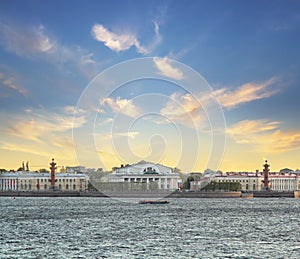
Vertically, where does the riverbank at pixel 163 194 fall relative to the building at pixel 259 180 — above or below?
below

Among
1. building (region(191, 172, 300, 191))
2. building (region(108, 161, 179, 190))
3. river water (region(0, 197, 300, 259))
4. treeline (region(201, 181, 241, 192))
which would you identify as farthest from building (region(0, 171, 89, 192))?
river water (region(0, 197, 300, 259))

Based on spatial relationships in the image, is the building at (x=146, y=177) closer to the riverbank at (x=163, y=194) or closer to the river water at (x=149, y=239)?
the riverbank at (x=163, y=194)

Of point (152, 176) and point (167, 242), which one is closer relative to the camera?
point (167, 242)

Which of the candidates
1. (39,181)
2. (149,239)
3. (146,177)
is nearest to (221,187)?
(146,177)

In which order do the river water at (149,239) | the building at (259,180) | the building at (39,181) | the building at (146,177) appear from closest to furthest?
1. the river water at (149,239)
2. the building at (146,177)
3. the building at (39,181)
4. the building at (259,180)

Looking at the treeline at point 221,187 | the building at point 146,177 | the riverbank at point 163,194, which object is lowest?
the riverbank at point 163,194

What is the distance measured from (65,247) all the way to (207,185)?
98.9 meters

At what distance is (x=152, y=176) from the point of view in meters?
135

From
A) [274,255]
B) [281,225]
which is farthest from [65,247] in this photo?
[281,225]

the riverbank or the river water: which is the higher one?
the river water

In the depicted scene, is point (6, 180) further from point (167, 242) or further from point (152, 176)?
point (167, 242)

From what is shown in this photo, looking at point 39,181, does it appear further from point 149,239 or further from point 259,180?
point 149,239

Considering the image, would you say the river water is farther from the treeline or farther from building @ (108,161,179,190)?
building @ (108,161,179,190)

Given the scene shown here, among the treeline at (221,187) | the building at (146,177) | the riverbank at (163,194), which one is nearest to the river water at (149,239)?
the riverbank at (163,194)
